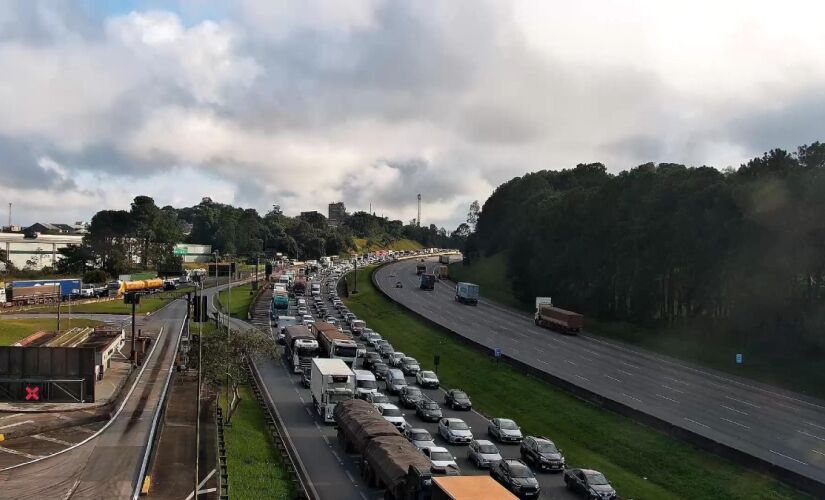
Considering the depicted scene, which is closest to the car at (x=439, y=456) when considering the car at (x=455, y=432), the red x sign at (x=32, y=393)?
the car at (x=455, y=432)

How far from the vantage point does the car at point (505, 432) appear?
38812mm

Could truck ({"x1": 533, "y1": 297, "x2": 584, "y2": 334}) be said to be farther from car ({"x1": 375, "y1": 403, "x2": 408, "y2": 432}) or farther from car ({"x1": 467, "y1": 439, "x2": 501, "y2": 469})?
car ({"x1": 467, "y1": 439, "x2": 501, "y2": 469})

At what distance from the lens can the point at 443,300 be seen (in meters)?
117

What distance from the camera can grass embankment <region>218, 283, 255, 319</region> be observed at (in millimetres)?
98738

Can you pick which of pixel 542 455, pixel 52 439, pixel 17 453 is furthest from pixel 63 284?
pixel 542 455

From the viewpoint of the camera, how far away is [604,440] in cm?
4075

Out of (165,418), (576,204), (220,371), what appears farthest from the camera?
(576,204)

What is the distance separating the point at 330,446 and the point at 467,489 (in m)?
17.6

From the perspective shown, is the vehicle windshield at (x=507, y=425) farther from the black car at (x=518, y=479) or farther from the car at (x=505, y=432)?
the black car at (x=518, y=479)

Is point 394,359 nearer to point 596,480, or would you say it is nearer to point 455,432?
point 455,432

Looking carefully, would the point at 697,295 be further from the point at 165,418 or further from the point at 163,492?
the point at 163,492

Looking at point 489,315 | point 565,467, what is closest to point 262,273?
point 489,315

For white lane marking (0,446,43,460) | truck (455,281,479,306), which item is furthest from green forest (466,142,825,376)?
white lane marking (0,446,43,460)

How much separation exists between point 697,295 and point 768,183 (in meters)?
15.6
